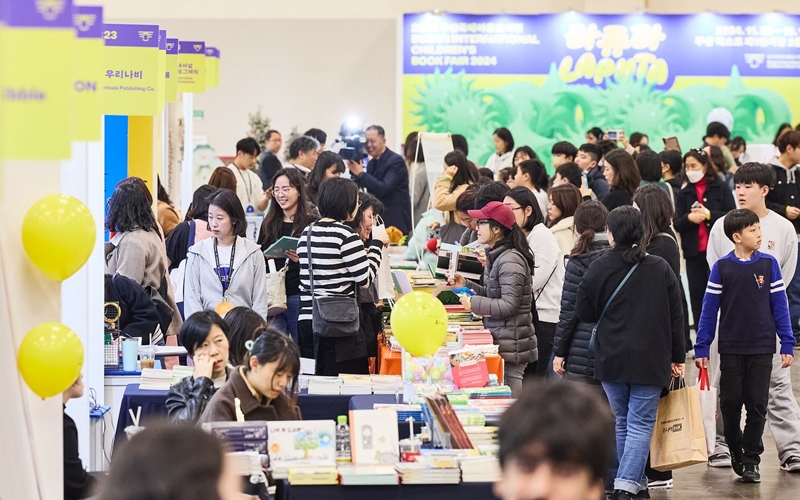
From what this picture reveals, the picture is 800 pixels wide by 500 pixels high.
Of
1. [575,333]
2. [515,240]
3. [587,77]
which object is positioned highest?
[587,77]

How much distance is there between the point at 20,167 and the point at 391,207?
6.78m

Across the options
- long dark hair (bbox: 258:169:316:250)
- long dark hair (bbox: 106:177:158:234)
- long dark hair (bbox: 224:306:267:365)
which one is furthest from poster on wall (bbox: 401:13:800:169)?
long dark hair (bbox: 224:306:267:365)

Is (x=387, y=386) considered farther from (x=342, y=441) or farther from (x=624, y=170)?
(x=624, y=170)

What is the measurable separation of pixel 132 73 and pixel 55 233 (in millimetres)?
3198

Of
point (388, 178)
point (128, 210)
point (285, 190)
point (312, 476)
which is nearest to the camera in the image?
point (312, 476)

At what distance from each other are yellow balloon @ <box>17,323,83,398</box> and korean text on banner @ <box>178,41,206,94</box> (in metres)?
7.89

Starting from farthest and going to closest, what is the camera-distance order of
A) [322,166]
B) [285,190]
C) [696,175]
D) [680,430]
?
[696,175]
[322,166]
[285,190]
[680,430]

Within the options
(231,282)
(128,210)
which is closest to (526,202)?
(231,282)

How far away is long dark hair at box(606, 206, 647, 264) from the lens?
5121mm

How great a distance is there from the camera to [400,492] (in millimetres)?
3682

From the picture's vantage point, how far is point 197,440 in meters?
1.74

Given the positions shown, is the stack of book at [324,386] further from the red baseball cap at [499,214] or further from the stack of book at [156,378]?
the red baseball cap at [499,214]

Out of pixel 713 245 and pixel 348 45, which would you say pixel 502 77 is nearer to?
pixel 348 45

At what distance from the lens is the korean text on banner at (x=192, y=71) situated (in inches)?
435
